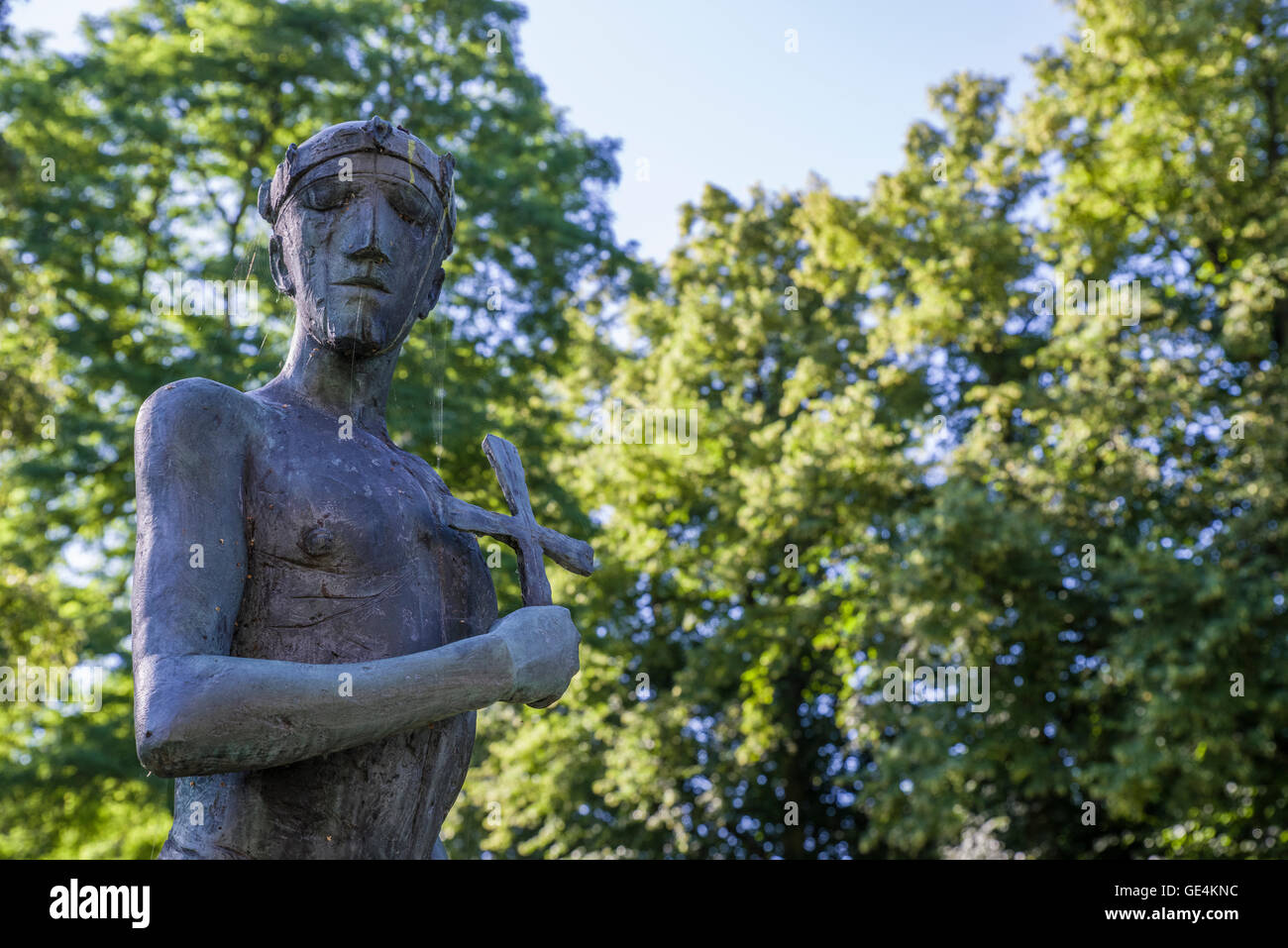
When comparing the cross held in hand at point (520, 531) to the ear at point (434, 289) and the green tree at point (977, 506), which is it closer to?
the ear at point (434, 289)

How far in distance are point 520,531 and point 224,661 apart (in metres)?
0.83

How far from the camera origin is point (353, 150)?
330 cm

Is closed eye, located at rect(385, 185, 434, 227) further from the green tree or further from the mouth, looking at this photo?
the green tree

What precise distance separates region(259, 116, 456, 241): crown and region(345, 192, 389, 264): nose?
0.13 metres

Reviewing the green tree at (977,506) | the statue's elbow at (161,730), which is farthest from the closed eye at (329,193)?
the green tree at (977,506)

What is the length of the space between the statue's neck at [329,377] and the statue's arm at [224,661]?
291 millimetres

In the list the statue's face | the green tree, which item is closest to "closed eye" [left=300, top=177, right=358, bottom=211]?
the statue's face

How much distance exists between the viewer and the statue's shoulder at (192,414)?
2939 millimetres

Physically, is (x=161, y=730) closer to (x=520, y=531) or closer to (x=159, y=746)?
(x=159, y=746)

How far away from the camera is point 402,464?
3398 millimetres

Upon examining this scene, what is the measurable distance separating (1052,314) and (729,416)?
16.9 feet

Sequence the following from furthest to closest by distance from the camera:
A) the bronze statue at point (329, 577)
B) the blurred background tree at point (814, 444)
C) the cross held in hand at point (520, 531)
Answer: the blurred background tree at point (814, 444) < the cross held in hand at point (520, 531) < the bronze statue at point (329, 577)
